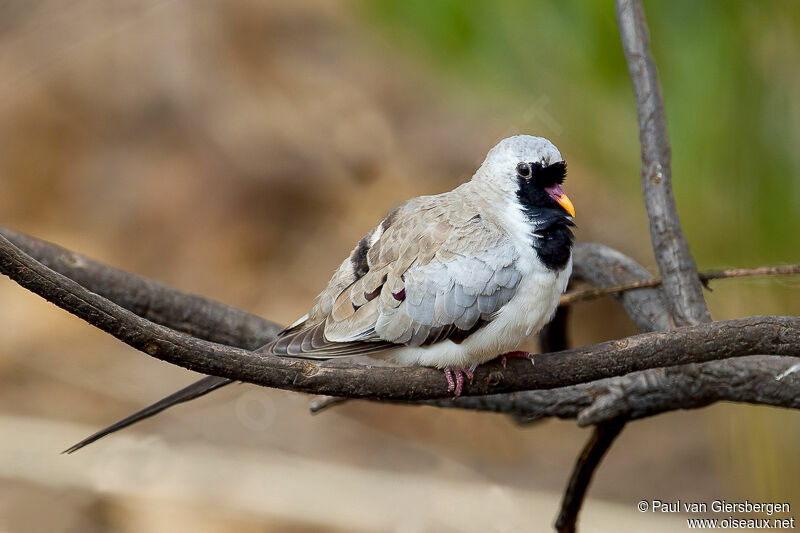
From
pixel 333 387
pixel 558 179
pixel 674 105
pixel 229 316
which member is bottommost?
pixel 333 387

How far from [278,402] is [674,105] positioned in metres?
2.89

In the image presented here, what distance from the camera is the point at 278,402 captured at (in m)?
4.78

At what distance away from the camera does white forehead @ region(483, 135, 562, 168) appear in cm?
179

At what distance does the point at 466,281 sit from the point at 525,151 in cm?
29

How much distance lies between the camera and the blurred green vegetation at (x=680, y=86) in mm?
2400

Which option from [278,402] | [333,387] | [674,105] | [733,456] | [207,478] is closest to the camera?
[333,387]

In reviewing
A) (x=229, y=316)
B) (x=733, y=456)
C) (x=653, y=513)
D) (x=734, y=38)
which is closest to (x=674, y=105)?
(x=734, y=38)

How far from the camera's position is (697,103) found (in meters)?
2.51

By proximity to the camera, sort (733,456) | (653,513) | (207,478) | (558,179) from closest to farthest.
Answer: (558,179)
(733,456)
(653,513)
(207,478)

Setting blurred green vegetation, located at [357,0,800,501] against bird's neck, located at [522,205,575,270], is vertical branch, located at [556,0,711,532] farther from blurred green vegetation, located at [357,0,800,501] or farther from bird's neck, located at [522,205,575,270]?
bird's neck, located at [522,205,575,270]

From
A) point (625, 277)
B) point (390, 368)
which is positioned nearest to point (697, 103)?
point (625, 277)

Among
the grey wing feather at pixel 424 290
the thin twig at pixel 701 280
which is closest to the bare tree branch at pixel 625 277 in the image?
the thin twig at pixel 701 280

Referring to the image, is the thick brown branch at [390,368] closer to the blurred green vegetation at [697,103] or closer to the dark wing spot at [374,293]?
the dark wing spot at [374,293]

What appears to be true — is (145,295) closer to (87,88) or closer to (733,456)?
(733,456)
